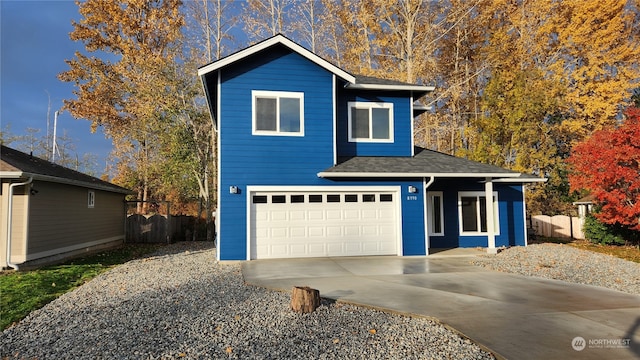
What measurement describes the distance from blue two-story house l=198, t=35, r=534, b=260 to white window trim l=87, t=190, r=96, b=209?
625 centimetres

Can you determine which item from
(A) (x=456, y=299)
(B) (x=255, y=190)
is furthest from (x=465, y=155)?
(A) (x=456, y=299)

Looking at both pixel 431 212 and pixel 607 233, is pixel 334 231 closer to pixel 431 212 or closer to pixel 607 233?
pixel 431 212

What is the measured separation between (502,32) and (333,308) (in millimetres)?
23657

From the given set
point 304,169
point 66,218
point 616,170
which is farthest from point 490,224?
point 66,218

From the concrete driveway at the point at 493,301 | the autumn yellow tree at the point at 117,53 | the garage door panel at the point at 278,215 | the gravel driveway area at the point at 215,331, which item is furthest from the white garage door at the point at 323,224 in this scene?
the autumn yellow tree at the point at 117,53

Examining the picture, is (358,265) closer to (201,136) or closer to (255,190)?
(255,190)

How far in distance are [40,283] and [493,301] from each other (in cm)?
→ 923

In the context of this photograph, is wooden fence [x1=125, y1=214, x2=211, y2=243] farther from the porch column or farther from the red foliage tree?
the red foliage tree

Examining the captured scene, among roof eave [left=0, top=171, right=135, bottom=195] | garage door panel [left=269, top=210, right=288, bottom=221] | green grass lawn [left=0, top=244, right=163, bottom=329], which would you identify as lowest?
green grass lawn [left=0, top=244, right=163, bottom=329]

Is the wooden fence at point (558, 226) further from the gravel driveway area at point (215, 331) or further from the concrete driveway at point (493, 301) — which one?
the gravel driveway area at point (215, 331)

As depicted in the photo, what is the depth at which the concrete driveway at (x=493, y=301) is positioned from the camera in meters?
4.43

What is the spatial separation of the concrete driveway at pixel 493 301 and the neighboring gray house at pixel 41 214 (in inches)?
232

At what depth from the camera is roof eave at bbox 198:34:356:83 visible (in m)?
11.0


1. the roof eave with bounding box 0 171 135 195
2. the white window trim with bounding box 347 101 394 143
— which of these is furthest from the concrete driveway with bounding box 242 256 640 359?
the roof eave with bounding box 0 171 135 195
